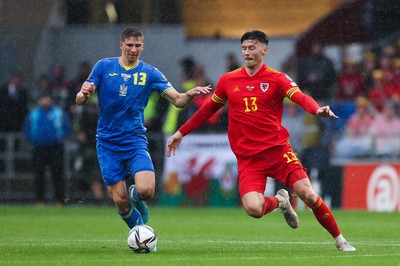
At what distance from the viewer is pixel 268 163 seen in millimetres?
11547

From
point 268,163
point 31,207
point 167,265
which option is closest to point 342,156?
point 31,207

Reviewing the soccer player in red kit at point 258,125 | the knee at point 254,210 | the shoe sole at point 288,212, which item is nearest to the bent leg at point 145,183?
the soccer player in red kit at point 258,125

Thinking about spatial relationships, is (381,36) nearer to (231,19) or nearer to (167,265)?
(231,19)

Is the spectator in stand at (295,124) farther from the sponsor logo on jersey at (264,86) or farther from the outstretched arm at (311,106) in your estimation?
the outstretched arm at (311,106)

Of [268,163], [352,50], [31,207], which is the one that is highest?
[352,50]

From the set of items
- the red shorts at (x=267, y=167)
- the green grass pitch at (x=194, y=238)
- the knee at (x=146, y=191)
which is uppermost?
the red shorts at (x=267, y=167)

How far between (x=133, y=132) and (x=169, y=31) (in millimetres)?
11683

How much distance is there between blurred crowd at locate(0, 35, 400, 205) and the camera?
21.0 meters

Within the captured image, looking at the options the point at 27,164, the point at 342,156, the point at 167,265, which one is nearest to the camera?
the point at 167,265

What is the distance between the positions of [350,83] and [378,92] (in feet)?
2.26

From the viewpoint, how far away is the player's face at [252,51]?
1148 cm

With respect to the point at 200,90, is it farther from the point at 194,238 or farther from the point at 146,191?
the point at 194,238

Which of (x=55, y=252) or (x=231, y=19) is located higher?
(x=231, y=19)

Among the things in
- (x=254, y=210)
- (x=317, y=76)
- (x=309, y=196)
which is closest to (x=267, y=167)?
(x=254, y=210)
